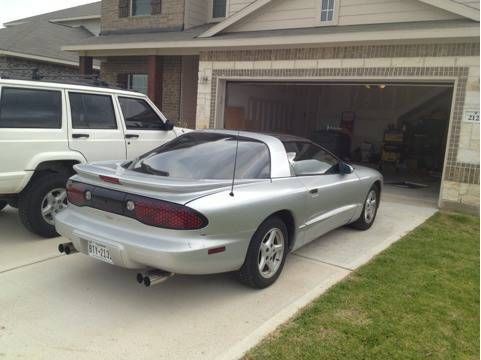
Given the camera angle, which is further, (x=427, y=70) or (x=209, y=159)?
(x=427, y=70)

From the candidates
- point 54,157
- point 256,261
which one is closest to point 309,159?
point 256,261

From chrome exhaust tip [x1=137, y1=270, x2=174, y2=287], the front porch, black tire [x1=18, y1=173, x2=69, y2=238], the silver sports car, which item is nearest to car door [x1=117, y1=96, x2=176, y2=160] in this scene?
black tire [x1=18, y1=173, x2=69, y2=238]

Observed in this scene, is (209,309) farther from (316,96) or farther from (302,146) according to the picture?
(316,96)

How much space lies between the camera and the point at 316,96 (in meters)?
18.6

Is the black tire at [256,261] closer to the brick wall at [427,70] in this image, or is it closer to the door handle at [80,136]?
the door handle at [80,136]

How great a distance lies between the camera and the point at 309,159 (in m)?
5.01

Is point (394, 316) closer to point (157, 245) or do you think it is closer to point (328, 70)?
point (157, 245)

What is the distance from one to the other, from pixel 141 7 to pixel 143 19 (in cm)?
60

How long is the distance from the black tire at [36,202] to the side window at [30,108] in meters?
0.64

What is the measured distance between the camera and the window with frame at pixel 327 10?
34.2 feet

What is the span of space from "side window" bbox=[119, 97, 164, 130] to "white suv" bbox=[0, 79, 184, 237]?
0.06 feet

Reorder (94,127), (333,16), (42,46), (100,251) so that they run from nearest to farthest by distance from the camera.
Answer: (100,251) < (94,127) < (333,16) < (42,46)

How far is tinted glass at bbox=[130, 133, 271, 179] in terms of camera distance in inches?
158

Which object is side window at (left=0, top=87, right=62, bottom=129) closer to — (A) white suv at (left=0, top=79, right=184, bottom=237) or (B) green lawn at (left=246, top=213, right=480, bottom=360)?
(A) white suv at (left=0, top=79, right=184, bottom=237)
